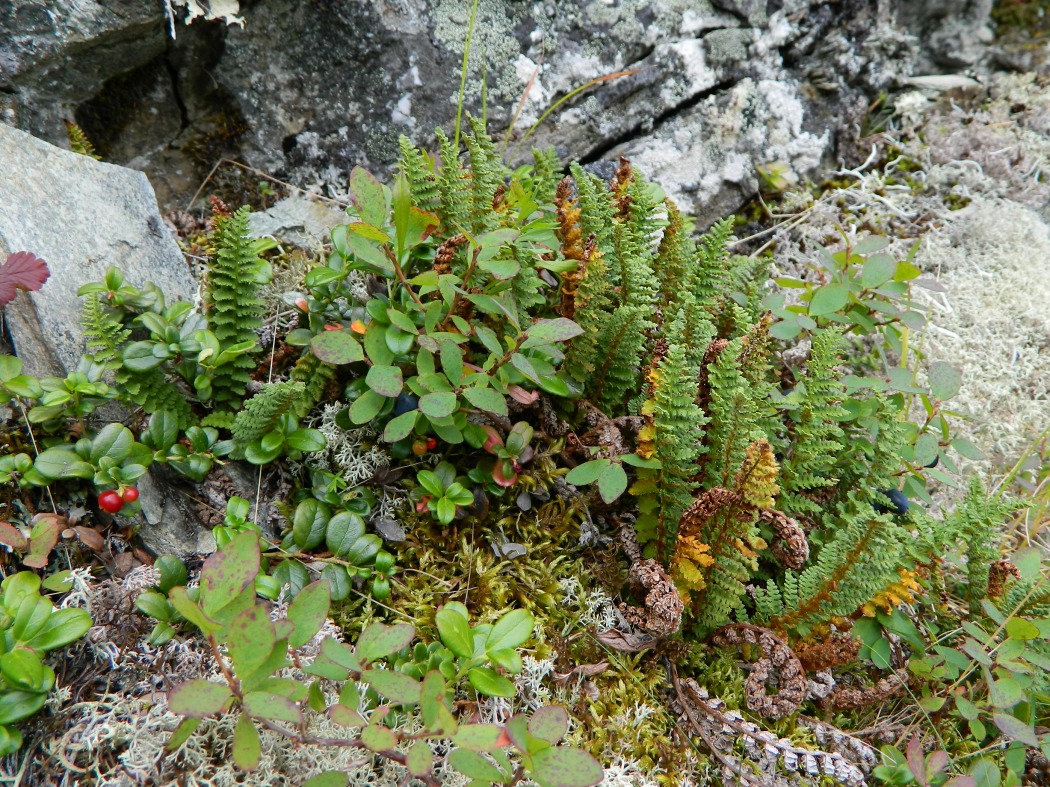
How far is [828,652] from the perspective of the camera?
2.39 metres

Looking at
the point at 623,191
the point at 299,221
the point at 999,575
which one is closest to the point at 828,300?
the point at 623,191

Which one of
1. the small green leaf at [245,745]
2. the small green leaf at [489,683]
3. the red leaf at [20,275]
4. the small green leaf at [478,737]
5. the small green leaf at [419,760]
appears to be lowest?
the small green leaf at [489,683]

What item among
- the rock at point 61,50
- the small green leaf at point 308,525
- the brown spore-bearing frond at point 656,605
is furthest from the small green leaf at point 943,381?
the rock at point 61,50

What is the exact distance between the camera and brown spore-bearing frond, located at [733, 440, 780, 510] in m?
2.15

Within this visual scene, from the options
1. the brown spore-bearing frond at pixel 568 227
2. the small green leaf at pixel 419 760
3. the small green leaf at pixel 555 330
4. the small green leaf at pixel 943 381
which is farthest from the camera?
the small green leaf at pixel 943 381

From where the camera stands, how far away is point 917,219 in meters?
4.24

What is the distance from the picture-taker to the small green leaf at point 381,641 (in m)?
1.87

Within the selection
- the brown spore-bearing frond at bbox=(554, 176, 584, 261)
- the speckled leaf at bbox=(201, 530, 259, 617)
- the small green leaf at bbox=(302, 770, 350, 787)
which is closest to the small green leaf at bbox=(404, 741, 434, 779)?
the small green leaf at bbox=(302, 770, 350, 787)

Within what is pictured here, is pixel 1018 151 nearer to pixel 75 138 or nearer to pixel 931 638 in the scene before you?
pixel 931 638

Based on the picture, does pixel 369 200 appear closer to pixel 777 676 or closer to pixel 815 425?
pixel 815 425

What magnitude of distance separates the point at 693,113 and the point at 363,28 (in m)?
1.84

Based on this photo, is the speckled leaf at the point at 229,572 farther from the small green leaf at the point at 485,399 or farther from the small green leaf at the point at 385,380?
the small green leaf at the point at 485,399

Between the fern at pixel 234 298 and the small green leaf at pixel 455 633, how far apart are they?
47.3 inches

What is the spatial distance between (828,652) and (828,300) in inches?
52.2
